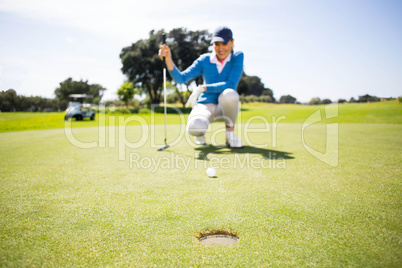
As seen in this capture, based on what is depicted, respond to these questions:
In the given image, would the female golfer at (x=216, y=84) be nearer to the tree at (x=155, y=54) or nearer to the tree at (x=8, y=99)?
the tree at (x=8, y=99)

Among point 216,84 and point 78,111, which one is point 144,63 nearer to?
point 78,111

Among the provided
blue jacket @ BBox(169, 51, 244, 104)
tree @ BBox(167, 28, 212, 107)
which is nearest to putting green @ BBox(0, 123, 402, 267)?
blue jacket @ BBox(169, 51, 244, 104)

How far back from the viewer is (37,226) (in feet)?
5.81

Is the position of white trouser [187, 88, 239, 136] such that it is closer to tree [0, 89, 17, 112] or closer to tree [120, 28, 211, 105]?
tree [0, 89, 17, 112]

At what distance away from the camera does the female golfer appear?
4.93 metres

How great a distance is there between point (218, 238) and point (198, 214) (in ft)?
0.92

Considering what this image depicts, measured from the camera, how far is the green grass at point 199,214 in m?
1.41

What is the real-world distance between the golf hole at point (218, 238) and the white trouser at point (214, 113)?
3162 mm

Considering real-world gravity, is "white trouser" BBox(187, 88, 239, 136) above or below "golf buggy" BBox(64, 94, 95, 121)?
below

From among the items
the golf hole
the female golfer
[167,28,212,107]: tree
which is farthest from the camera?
[167,28,212,107]: tree

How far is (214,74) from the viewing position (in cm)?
525
